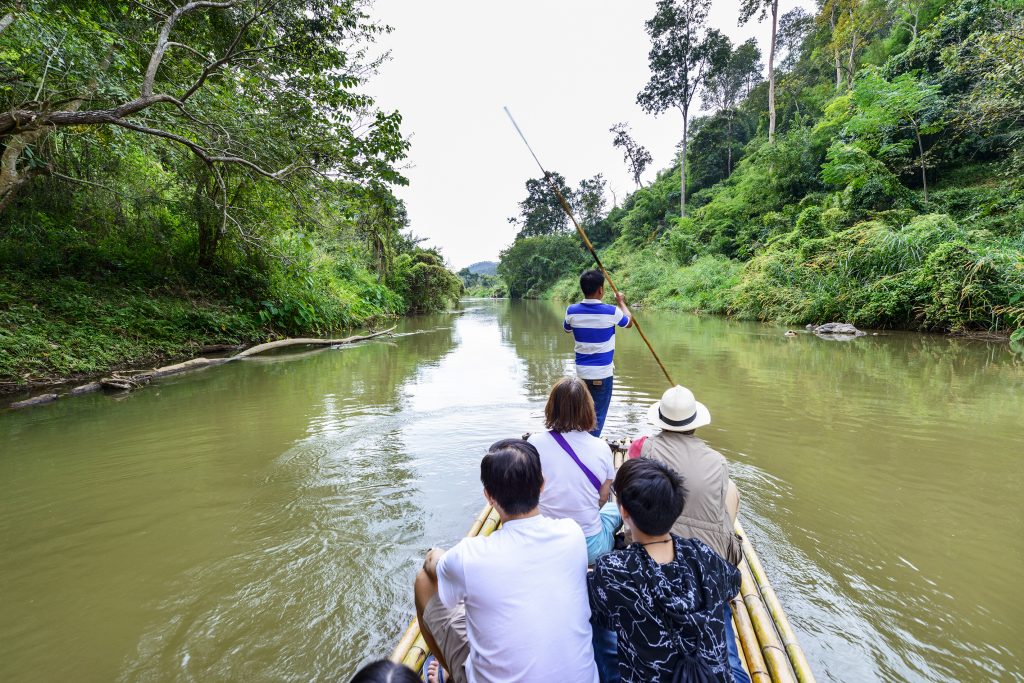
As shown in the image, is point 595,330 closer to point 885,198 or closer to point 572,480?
point 572,480

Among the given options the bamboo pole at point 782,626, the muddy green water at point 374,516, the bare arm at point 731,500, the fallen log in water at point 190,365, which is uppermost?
the bare arm at point 731,500

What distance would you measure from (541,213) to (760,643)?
2162 inches

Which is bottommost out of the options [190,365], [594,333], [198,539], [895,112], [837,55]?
[198,539]

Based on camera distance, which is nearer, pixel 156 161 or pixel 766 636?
pixel 766 636

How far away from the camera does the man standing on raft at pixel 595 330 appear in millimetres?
3402

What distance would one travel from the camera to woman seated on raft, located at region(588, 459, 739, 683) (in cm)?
123

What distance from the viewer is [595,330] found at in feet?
11.3

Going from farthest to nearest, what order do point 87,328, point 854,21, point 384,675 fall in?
point 854,21
point 87,328
point 384,675

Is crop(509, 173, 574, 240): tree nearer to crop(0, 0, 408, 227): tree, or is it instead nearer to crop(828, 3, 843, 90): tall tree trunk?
crop(828, 3, 843, 90): tall tree trunk

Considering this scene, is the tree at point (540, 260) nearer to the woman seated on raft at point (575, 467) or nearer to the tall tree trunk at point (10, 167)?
the tall tree trunk at point (10, 167)

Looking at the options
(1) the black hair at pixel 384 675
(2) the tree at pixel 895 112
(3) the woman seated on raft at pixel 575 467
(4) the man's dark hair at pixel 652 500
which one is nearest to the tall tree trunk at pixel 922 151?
(2) the tree at pixel 895 112

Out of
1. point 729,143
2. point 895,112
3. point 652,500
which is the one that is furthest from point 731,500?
point 729,143

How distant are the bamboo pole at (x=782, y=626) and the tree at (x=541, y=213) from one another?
169 ft

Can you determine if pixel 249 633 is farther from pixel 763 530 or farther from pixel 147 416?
pixel 147 416
